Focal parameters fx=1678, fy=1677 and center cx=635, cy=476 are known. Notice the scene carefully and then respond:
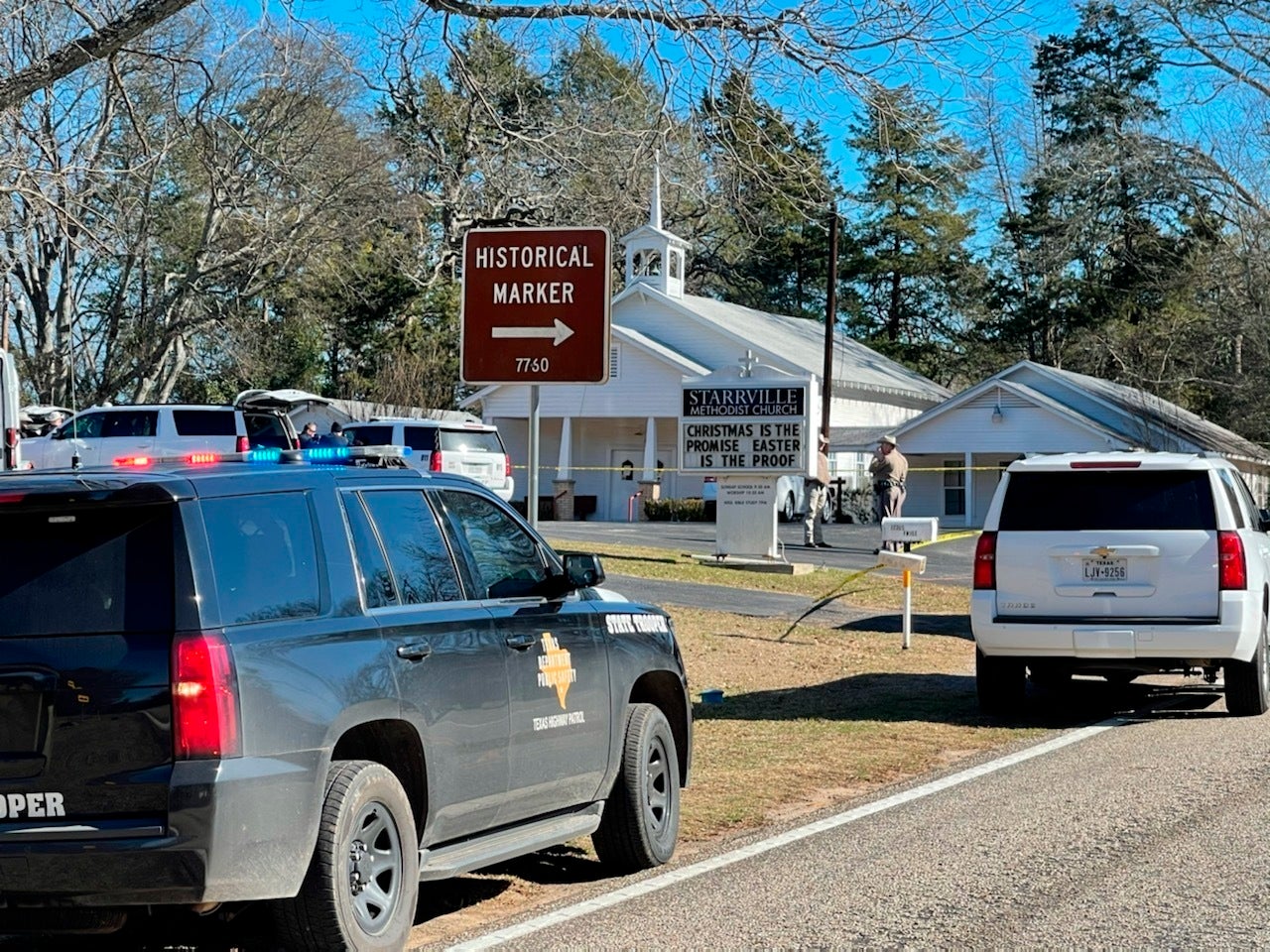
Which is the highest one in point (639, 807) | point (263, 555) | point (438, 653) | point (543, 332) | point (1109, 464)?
point (543, 332)

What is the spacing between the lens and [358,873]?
5.96m

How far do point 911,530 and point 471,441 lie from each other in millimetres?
12842

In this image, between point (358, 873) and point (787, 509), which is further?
point (787, 509)

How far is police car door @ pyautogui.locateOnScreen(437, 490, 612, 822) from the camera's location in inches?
276

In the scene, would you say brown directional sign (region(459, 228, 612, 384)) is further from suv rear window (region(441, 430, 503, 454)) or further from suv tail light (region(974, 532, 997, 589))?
suv rear window (region(441, 430, 503, 454))

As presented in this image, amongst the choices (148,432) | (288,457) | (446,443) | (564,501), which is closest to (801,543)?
(446,443)

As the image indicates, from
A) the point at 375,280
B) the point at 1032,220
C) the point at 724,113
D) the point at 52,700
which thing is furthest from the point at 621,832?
the point at 1032,220

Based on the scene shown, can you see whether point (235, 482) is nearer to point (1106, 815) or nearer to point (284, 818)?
point (284, 818)

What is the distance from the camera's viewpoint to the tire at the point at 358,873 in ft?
18.8

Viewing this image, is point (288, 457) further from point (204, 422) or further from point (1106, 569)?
point (204, 422)

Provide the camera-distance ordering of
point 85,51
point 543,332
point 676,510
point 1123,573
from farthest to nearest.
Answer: point 676,510 → point 1123,573 → point 85,51 → point 543,332

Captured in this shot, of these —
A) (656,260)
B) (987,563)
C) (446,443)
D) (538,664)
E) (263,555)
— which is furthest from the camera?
(656,260)

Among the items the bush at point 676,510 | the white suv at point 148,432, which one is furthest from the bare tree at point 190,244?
the bush at point 676,510

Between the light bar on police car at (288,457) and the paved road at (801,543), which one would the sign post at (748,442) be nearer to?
the paved road at (801,543)
